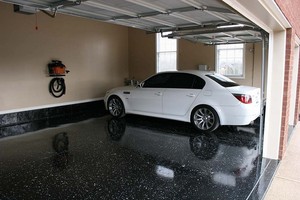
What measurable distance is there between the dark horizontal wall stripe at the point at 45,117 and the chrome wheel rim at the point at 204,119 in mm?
3329

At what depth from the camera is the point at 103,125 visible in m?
6.21

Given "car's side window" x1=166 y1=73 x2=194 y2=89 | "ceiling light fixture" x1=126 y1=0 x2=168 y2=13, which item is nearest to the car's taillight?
"car's side window" x1=166 y1=73 x2=194 y2=89

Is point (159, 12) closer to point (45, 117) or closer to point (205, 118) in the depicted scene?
point (205, 118)

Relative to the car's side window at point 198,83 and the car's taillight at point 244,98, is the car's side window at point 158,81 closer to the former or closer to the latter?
the car's side window at point 198,83

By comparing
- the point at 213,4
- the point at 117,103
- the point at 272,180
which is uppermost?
the point at 213,4


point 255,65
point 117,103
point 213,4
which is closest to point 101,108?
point 117,103

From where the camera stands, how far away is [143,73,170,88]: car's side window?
6098 millimetres

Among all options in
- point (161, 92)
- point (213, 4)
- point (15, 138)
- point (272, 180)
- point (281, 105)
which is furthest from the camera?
point (161, 92)

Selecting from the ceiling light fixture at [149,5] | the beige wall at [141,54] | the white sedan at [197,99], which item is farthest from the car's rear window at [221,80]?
the beige wall at [141,54]

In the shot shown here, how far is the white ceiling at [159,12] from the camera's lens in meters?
3.72

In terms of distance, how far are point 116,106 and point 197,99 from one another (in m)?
2.54

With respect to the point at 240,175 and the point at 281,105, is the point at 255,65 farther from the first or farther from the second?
the point at 240,175

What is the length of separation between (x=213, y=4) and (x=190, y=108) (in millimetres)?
2497

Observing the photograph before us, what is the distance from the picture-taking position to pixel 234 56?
812cm
